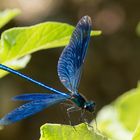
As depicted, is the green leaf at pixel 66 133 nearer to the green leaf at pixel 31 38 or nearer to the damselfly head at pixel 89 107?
the damselfly head at pixel 89 107

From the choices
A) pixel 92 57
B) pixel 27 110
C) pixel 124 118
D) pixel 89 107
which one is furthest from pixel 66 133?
pixel 92 57

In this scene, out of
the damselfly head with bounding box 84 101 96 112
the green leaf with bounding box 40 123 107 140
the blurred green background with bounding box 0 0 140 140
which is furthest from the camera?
the blurred green background with bounding box 0 0 140 140

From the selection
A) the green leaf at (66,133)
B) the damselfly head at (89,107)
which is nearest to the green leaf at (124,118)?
the damselfly head at (89,107)

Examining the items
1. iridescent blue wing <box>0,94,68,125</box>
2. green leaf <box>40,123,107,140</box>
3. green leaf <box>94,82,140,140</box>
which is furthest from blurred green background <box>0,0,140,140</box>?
green leaf <box>40,123,107,140</box>

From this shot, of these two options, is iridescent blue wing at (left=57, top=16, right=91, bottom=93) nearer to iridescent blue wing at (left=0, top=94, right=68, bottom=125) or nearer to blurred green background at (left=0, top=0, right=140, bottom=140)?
iridescent blue wing at (left=0, top=94, right=68, bottom=125)

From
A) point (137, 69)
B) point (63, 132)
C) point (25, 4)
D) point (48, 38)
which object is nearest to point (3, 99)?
point (25, 4)

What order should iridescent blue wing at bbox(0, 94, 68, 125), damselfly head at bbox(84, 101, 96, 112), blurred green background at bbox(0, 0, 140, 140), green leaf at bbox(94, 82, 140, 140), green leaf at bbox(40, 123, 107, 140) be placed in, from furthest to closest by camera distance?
blurred green background at bbox(0, 0, 140, 140) < green leaf at bbox(94, 82, 140, 140) < damselfly head at bbox(84, 101, 96, 112) < iridescent blue wing at bbox(0, 94, 68, 125) < green leaf at bbox(40, 123, 107, 140)
